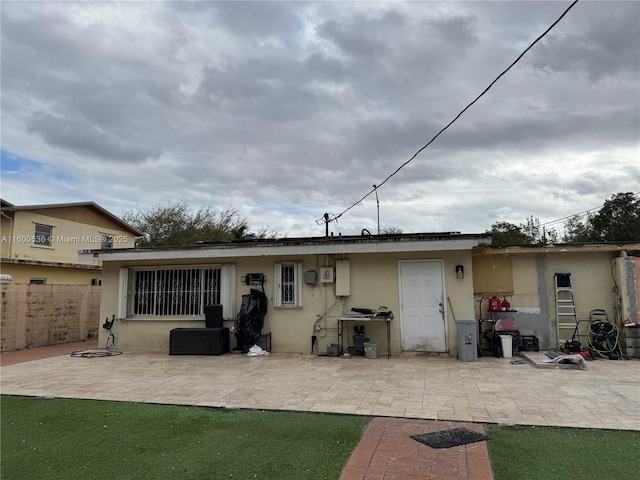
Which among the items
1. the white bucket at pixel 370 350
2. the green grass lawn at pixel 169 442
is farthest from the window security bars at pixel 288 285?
the green grass lawn at pixel 169 442

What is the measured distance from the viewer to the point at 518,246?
8.52 m

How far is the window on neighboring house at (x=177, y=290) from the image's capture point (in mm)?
9484

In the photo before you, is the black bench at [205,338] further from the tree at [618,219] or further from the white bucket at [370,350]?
the tree at [618,219]

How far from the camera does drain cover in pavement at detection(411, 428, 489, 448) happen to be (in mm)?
3520

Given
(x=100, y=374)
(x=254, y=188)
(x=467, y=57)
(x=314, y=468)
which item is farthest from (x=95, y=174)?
(x=314, y=468)

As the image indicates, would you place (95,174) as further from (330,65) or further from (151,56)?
(330,65)

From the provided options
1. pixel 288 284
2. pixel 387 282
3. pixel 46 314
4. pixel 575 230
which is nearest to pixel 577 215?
pixel 575 230

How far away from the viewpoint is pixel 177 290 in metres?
9.92

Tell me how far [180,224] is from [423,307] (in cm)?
1849

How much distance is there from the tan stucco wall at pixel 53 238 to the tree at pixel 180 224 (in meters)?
2.01

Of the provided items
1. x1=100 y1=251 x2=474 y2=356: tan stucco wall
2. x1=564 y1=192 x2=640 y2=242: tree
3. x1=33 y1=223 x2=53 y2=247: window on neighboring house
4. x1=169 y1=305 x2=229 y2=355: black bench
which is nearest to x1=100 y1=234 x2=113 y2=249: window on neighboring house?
x1=33 y1=223 x2=53 y2=247: window on neighboring house

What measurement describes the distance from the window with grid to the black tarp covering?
952mm

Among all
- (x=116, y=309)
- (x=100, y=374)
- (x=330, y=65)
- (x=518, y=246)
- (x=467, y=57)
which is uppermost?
(x=330, y=65)

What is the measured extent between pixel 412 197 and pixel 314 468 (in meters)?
14.8
